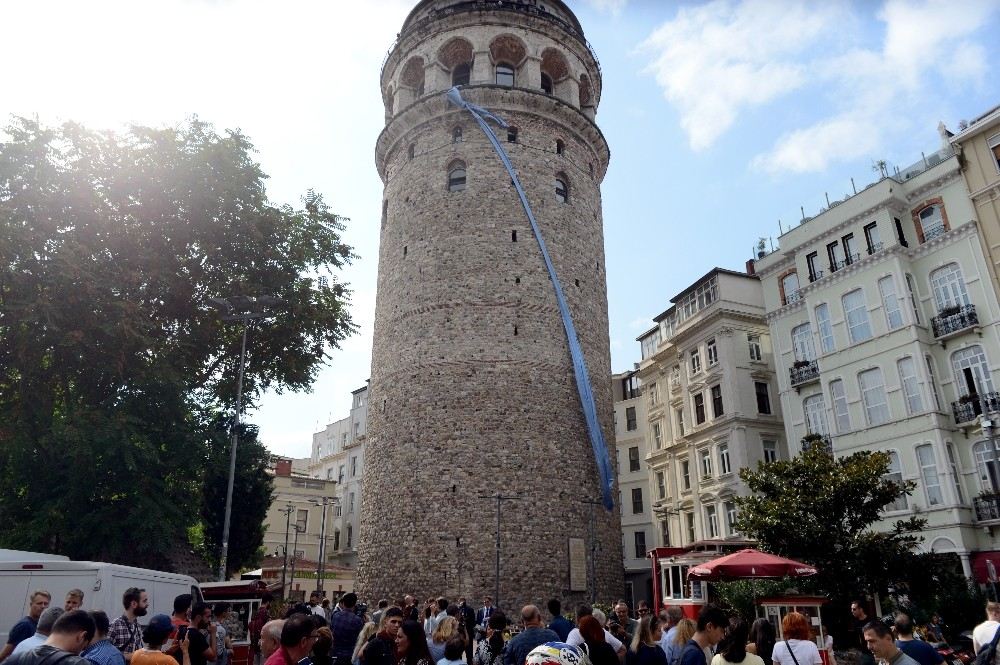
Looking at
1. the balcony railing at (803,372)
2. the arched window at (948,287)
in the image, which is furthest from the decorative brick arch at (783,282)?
the arched window at (948,287)

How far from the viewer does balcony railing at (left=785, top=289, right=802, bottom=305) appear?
93.2 feet

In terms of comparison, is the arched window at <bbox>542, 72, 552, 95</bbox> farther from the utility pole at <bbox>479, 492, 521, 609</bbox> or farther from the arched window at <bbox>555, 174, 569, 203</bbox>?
the utility pole at <bbox>479, 492, 521, 609</bbox>

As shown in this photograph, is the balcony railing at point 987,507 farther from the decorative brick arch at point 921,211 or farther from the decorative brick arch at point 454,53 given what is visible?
the decorative brick arch at point 454,53

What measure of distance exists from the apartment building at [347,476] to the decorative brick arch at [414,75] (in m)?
21.9

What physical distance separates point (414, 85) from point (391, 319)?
1079cm

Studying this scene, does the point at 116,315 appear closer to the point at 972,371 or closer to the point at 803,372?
the point at 803,372

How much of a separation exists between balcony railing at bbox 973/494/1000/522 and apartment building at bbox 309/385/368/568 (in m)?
32.2

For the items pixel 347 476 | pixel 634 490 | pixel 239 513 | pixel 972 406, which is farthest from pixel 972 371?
pixel 347 476

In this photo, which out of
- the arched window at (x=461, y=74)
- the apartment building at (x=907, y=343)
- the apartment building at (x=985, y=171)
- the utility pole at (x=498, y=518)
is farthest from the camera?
the arched window at (x=461, y=74)

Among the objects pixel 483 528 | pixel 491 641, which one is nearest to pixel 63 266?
pixel 483 528

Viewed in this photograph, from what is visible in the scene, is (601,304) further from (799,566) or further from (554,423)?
(799,566)

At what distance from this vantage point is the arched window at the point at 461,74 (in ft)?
95.6

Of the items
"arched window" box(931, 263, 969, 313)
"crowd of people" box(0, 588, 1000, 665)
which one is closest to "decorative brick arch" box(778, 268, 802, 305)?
"arched window" box(931, 263, 969, 313)

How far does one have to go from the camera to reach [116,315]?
1783 centimetres
